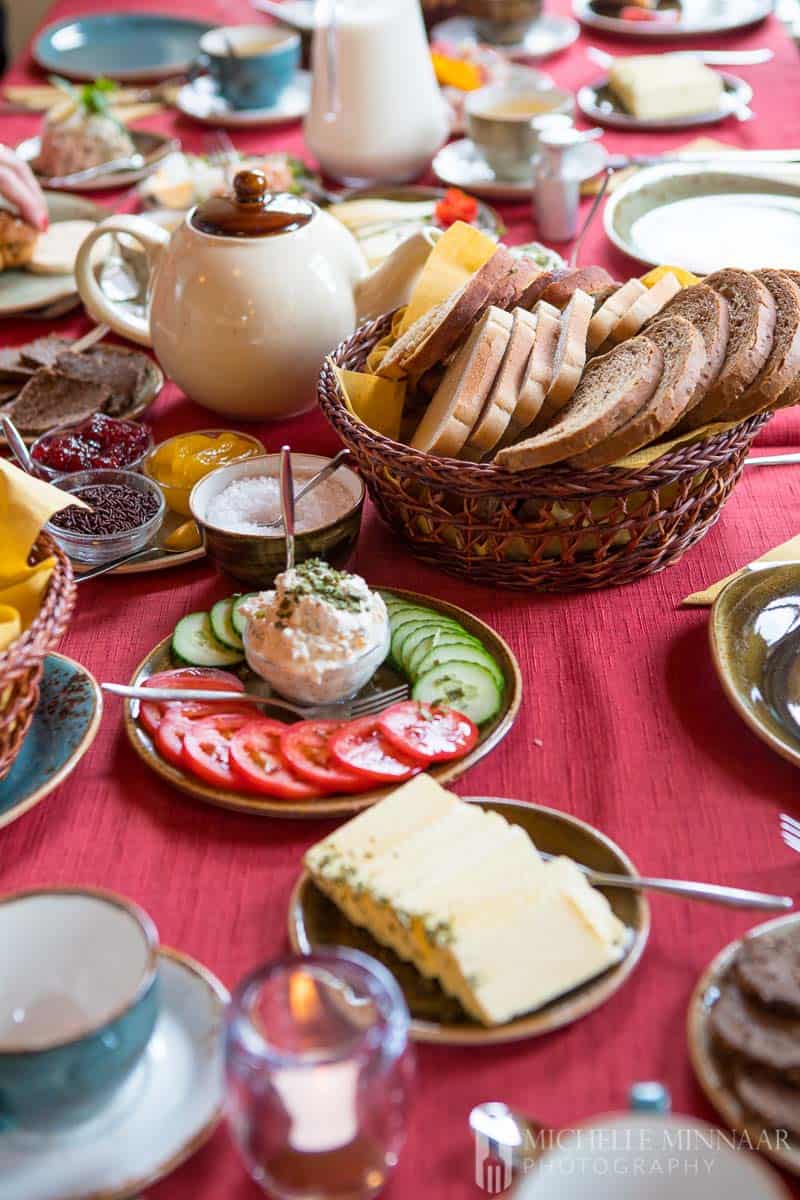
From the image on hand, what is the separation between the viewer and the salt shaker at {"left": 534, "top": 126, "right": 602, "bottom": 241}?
1973mm

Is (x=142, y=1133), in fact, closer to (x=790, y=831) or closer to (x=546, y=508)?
(x=790, y=831)

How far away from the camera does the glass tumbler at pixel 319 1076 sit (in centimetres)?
67

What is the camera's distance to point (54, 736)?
3.55ft

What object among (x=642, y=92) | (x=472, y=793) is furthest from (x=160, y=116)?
(x=472, y=793)

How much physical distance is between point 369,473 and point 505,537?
0.16 meters

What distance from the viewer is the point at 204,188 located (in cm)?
213

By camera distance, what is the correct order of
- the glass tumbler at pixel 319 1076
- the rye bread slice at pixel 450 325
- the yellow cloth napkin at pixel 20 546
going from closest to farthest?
the glass tumbler at pixel 319 1076
the yellow cloth napkin at pixel 20 546
the rye bread slice at pixel 450 325

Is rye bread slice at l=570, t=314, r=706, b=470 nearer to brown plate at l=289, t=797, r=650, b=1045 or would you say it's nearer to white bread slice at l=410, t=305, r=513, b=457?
white bread slice at l=410, t=305, r=513, b=457

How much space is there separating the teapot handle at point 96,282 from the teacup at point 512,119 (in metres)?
0.77

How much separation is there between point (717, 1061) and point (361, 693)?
47 centimetres

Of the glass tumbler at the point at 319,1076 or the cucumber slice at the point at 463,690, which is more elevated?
the glass tumbler at the point at 319,1076

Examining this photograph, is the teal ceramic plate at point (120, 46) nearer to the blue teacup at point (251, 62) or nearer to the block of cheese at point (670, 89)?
the blue teacup at point (251, 62)

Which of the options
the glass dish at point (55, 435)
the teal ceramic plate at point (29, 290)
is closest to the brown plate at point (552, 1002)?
the glass dish at point (55, 435)

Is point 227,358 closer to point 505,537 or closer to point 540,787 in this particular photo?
point 505,537
